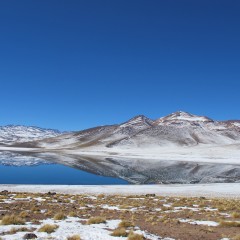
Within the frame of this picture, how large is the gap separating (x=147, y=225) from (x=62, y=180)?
40.1 m

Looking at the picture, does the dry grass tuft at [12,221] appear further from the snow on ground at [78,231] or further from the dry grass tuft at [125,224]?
the dry grass tuft at [125,224]

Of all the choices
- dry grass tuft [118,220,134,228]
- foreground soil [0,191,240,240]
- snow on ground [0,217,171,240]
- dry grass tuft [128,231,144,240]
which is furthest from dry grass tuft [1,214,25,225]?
dry grass tuft [128,231,144,240]

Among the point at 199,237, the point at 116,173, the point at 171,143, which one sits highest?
the point at 171,143

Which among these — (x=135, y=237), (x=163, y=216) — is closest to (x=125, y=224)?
(x=135, y=237)

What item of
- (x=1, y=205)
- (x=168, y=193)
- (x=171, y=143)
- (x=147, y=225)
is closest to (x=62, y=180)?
(x=168, y=193)

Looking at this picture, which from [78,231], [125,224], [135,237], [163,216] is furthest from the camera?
[163,216]

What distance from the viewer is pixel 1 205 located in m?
23.4

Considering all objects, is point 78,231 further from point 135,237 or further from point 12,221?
point 12,221

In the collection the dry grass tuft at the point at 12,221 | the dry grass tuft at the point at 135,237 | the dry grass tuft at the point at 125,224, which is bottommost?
the dry grass tuft at the point at 135,237

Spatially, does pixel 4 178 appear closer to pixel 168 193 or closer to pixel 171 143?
pixel 168 193

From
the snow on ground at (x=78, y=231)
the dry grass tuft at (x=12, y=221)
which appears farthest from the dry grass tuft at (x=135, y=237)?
the dry grass tuft at (x=12, y=221)

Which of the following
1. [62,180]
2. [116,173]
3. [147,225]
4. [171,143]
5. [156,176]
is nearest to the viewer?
[147,225]

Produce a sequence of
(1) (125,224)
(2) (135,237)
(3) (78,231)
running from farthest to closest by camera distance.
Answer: (1) (125,224), (3) (78,231), (2) (135,237)

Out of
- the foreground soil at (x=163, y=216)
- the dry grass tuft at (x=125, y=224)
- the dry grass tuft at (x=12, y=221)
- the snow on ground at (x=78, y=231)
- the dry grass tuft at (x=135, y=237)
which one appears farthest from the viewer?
the dry grass tuft at (x=125, y=224)
